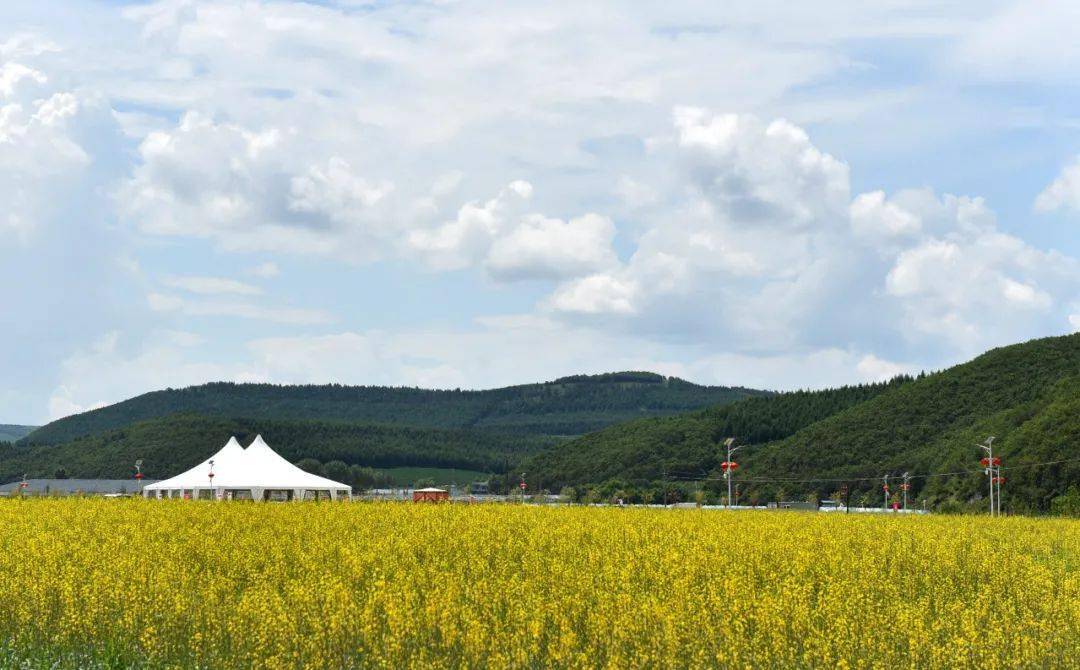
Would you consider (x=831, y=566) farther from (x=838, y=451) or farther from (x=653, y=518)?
(x=838, y=451)

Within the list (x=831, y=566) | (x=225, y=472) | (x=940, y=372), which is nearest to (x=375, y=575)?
(x=831, y=566)

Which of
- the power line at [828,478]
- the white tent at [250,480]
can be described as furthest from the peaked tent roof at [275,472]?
the power line at [828,478]

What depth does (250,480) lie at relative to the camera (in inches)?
2579

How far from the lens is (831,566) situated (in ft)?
71.5

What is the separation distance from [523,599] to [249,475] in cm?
5174

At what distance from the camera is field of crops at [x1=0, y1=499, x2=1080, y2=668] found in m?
14.6

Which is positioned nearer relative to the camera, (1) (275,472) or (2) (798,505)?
(1) (275,472)

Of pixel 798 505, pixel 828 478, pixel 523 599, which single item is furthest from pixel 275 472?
pixel 828 478

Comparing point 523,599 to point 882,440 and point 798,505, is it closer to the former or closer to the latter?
point 798,505

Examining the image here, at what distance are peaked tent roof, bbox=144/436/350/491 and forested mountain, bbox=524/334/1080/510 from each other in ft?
153

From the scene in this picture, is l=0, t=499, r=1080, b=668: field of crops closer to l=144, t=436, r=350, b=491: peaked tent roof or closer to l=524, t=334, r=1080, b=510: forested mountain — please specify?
l=144, t=436, r=350, b=491: peaked tent roof

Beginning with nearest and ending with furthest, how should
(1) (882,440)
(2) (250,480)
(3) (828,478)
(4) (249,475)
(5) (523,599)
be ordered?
(5) (523,599) → (2) (250,480) → (4) (249,475) → (3) (828,478) → (1) (882,440)

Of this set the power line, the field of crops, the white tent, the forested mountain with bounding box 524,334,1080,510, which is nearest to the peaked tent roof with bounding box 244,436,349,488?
the white tent

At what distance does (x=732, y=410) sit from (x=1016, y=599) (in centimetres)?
14223
